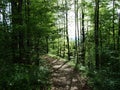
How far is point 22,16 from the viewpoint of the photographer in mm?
10414

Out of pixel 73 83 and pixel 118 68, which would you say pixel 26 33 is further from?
pixel 118 68

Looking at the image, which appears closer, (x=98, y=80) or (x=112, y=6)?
(x=98, y=80)

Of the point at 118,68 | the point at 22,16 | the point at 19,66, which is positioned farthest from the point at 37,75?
the point at 118,68

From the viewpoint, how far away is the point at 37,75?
1033 centimetres

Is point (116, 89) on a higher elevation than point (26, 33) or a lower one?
lower

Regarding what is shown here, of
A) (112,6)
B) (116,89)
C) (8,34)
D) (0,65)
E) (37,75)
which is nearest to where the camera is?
(0,65)

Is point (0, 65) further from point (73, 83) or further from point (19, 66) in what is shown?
point (73, 83)

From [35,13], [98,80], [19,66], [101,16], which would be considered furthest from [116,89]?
[101,16]

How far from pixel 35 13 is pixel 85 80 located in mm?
5535

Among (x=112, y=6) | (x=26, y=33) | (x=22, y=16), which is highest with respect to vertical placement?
(x=112, y=6)

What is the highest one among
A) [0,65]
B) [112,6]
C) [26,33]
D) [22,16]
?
[112,6]

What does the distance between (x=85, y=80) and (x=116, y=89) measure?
8.54 ft

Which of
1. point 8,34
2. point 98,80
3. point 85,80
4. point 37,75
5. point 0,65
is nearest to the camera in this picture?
point 0,65

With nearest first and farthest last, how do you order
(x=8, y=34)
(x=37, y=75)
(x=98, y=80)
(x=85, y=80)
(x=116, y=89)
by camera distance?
Answer: (x=8, y=34) < (x=37, y=75) < (x=116, y=89) < (x=98, y=80) < (x=85, y=80)
